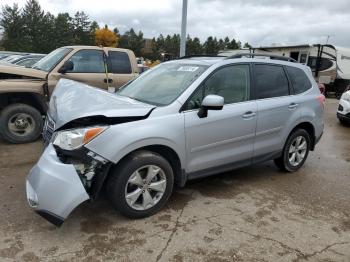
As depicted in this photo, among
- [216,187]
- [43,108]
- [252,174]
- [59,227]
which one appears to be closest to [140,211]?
[59,227]

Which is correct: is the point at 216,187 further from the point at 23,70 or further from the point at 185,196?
the point at 23,70

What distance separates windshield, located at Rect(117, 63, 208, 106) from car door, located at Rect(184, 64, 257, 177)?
0.69 ft

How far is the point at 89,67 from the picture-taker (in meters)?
7.96

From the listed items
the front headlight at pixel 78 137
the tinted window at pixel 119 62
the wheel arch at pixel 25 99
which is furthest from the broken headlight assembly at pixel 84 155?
the tinted window at pixel 119 62

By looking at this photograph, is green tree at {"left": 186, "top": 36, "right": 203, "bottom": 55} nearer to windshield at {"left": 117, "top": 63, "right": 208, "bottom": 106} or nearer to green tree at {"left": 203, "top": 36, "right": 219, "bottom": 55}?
green tree at {"left": 203, "top": 36, "right": 219, "bottom": 55}

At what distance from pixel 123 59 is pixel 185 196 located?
459 centimetres

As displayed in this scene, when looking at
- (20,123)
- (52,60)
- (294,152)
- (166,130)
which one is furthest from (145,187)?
(52,60)

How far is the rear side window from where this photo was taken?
5.65 metres

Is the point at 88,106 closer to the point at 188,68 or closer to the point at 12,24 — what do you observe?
the point at 188,68

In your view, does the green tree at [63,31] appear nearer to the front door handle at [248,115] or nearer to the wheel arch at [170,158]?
the front door handle at [248,115]

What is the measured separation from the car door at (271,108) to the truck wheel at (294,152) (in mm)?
231

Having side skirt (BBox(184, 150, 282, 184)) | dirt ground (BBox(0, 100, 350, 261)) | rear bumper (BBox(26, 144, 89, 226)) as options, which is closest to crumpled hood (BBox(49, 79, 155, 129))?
rear bumper (BBox(26, 144, 89, 226))

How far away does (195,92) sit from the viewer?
4.38 m

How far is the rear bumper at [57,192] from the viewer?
3.44m
